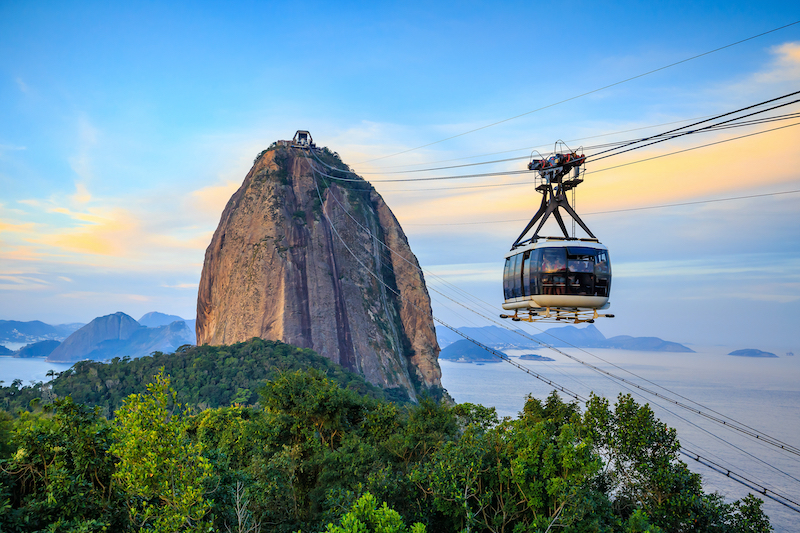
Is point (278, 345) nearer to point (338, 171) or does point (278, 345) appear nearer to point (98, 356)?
point (338, 171)

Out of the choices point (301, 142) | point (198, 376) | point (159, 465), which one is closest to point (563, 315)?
point (159, 465)

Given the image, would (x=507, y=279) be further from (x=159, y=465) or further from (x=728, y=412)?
(x=728, y=412)

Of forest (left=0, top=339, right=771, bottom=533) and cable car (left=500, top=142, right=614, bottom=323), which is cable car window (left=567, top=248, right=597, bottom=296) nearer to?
cable car (left=500, top=142, right=614, bottom=323)

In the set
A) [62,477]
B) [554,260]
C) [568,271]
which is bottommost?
[62,477]

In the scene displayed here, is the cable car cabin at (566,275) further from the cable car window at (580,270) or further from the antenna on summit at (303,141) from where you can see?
the antenna on summit at (303,141)

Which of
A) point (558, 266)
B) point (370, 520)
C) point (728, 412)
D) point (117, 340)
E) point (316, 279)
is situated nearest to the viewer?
point (370, 520)

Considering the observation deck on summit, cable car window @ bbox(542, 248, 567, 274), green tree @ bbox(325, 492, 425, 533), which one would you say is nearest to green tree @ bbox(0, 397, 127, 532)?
green tree @ bbox(325, 492, 425, 533)

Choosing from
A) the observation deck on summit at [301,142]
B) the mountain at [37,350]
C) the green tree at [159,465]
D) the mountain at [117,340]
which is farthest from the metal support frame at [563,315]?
the mountain at [37,350]
